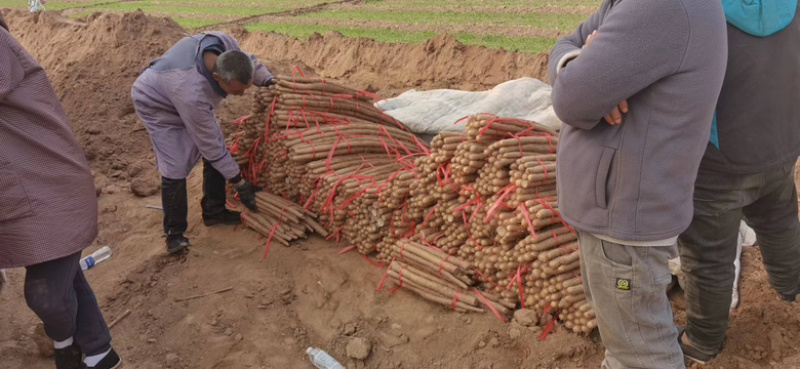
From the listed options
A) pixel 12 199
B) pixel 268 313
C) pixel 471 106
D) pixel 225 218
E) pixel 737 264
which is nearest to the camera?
pixel 12 199

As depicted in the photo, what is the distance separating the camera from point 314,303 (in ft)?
16.0

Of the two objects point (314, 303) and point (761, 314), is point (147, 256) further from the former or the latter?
point (761, 314)

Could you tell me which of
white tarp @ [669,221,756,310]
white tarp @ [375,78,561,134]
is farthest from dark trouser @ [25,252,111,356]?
white tarp @ [669,221,756,310]

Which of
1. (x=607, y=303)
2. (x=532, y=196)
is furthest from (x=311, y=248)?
(x=607, y=303)

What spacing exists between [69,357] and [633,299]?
3.49 m

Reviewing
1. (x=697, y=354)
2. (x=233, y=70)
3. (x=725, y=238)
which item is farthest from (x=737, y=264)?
(x=233, y=70)

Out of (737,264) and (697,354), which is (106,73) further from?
(697,354)

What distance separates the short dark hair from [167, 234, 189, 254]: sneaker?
1634 mm

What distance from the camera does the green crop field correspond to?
1336 cm

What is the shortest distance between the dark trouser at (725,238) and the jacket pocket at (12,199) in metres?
3.59

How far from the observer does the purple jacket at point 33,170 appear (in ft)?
10.5

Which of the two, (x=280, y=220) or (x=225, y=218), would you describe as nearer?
(x=280, y=220)

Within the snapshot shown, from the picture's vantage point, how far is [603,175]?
8.18 ft

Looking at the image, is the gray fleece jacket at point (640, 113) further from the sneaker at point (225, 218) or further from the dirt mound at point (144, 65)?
the dirt mound at point (144, 65)
